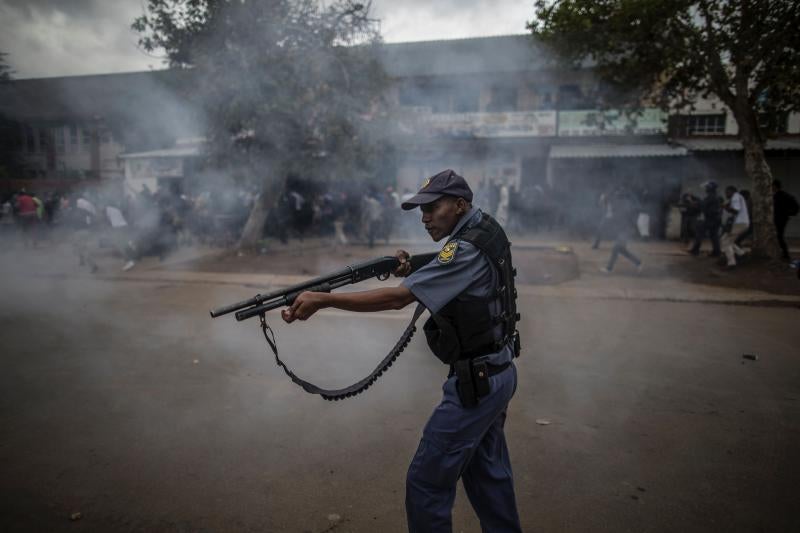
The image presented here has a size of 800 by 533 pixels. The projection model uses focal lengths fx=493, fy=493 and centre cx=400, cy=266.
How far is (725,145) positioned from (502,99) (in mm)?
6367

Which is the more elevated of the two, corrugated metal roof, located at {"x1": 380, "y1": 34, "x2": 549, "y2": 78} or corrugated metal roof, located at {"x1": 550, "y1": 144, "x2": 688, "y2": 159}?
corrugated metal roof, located at {"x1": 380, "y1": 34, "x2": 549, "y2": 78}

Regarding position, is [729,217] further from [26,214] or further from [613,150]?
[26,214]

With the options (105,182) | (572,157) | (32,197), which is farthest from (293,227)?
(572,157)

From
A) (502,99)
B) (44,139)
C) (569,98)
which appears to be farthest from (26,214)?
(569,98)

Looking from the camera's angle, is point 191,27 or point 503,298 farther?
point 191,27

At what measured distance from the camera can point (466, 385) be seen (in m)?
1.62

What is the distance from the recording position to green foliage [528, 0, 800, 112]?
6.73 m

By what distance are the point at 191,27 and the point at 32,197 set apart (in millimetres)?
5538

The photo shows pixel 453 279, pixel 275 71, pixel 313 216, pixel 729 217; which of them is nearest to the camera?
pixel 453 279

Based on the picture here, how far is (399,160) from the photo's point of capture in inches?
611

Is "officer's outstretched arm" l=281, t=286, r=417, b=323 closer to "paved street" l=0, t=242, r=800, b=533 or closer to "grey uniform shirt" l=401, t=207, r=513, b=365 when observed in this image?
"grey uniform shirt" l=401, t=207, r=513, b=365

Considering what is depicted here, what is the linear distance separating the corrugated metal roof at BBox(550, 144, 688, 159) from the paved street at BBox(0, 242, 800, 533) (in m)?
8.61

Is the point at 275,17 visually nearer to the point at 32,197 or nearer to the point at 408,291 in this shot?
the point at 32,197

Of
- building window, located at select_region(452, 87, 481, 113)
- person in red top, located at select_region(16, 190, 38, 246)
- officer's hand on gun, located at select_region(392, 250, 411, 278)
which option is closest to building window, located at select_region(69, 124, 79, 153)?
person in red top, located at select_region(16, 190, 38, 246)
